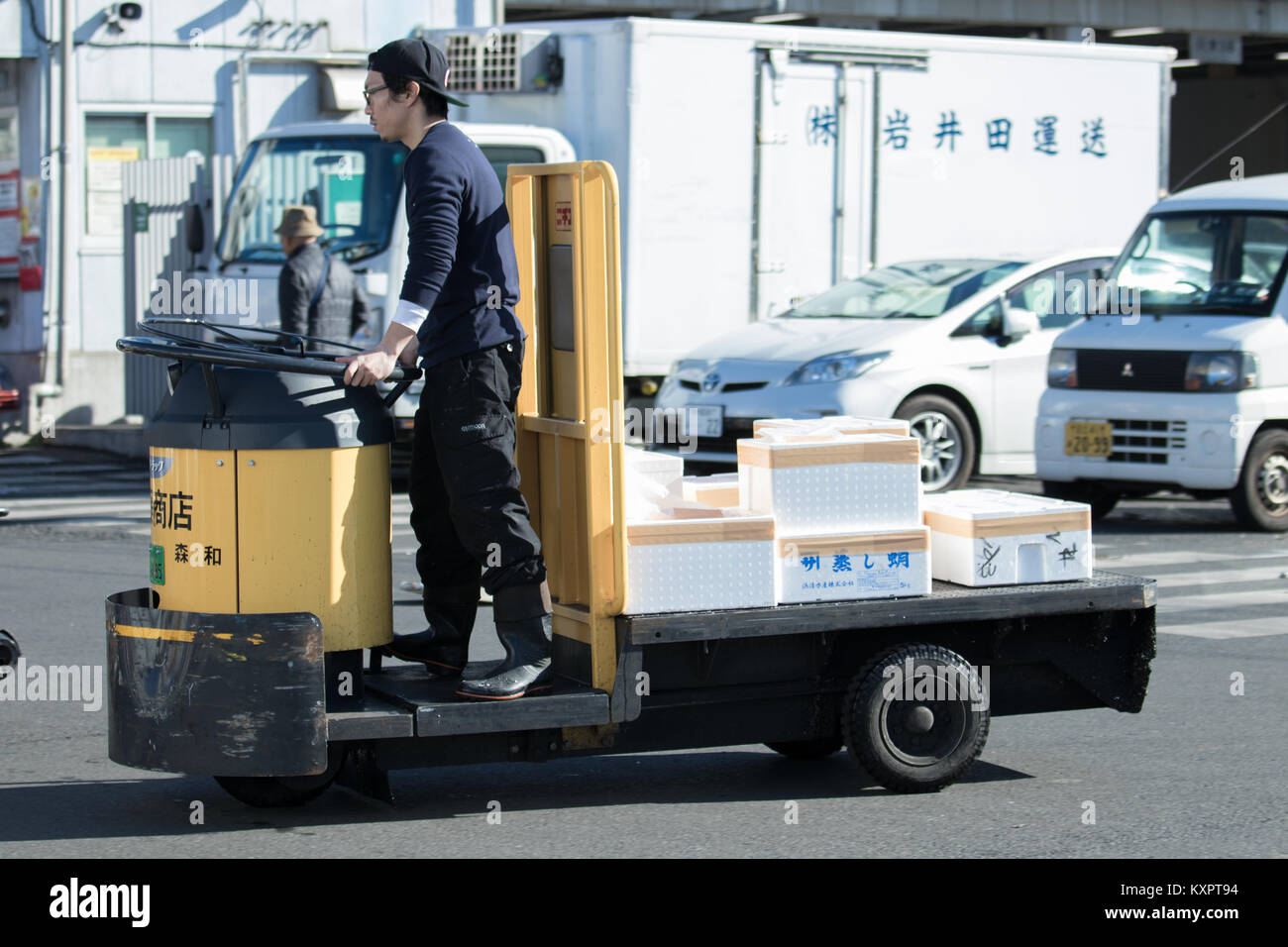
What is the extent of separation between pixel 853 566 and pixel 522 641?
1.02 metres

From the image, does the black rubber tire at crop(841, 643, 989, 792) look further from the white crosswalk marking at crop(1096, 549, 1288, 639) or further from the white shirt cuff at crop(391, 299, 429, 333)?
the white crosswalk marking at crop(1096, 549, 1288, 639)

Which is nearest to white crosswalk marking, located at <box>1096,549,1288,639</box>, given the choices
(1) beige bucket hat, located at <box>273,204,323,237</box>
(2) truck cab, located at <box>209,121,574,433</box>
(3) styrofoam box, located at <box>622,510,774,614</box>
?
(3) styrofoam box, located at <box>622,510,774,614</box>

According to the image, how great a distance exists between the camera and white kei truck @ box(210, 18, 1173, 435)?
13.4m

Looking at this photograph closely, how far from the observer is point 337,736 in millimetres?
5121

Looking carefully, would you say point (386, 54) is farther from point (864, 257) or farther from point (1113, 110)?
point (1113, 110)

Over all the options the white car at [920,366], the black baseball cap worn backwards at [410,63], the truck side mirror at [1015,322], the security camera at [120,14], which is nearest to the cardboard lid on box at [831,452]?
the black baseball cap worn backwards at [410,63]

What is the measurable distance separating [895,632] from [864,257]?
8.93 meters

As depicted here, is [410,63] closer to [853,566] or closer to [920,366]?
[853,566]

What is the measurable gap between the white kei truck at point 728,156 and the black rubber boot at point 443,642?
285 inches

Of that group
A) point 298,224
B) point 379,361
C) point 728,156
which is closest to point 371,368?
point 379,361

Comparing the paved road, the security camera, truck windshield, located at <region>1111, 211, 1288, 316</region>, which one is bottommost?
the paved road

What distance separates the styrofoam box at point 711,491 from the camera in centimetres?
599

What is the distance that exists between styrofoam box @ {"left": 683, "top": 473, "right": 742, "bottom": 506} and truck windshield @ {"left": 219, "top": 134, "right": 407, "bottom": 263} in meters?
7.31

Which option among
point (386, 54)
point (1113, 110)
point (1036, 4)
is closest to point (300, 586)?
point (386, 54)
